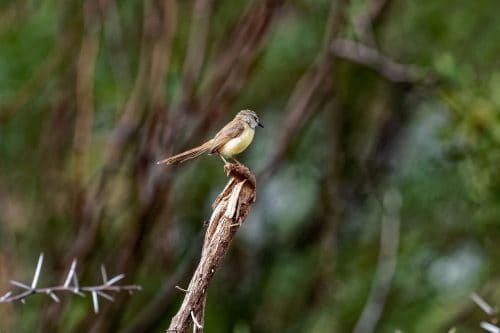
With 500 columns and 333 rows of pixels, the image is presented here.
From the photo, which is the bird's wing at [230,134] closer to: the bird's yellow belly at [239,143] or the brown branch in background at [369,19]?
the bird's yellow belly at [239,143]

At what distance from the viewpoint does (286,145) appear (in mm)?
5785

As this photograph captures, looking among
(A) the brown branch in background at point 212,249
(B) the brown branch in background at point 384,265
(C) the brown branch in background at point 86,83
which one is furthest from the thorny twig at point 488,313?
(C) the brown branch in background at point 86,83

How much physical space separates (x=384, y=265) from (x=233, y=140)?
3864 mm

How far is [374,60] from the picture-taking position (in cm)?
579

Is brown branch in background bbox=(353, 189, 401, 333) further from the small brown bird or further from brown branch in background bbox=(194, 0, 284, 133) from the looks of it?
the small brown bird

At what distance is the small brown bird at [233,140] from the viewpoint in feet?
8.42

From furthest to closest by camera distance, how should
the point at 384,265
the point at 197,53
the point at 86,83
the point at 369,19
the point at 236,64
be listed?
1. the point at 384,265
2. the point at 369,19
3. the point at 86,83
4. the point at 197,53
5. the point at 236,64

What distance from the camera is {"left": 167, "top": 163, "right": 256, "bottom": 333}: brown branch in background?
2049 mm

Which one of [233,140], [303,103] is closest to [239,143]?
[233,140]

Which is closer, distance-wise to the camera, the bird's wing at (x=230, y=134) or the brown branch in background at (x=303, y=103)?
the bird's wing at (x=230, y=134)

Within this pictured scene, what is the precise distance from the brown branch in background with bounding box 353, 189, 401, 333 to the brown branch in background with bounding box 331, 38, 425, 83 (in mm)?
973

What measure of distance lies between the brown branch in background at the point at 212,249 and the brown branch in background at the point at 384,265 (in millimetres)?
3900

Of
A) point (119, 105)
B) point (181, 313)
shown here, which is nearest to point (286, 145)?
point (119, 105)

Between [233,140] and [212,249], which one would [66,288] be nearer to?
[212,249]
